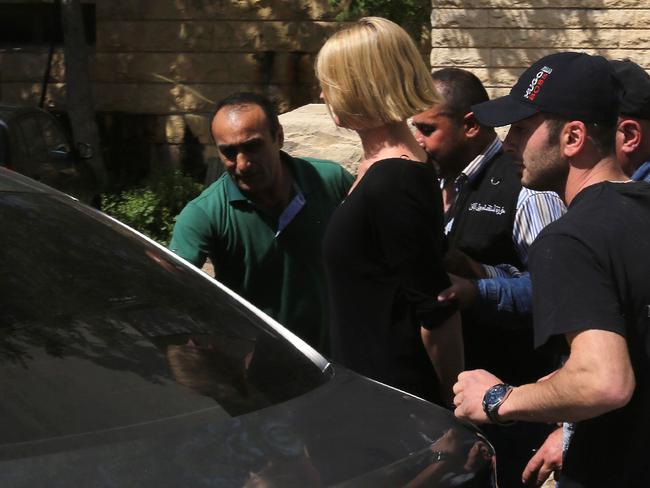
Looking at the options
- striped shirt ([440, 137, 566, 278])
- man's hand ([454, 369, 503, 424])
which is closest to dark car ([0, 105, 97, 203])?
striped shirt ([440, 137, 566, 278])

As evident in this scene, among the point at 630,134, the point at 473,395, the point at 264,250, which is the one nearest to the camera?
the point at 473,395

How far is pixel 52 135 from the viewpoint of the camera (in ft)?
33.2

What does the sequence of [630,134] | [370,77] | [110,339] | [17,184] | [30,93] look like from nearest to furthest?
[110,339] → [17,184] → [370,77] → [630,134] → [30,93]

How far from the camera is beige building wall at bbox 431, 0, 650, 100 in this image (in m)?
10.0

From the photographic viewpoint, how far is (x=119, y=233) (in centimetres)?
302

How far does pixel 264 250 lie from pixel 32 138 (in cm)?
601

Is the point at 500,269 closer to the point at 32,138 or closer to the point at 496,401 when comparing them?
the point at 496,401

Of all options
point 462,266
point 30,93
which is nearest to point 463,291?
point 462,266

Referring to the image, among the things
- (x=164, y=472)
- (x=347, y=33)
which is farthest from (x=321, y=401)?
(x=347, y=33)

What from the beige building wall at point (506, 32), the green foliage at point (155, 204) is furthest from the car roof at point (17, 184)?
the green foliage at point (155, 204)

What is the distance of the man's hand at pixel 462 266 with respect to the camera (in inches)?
133

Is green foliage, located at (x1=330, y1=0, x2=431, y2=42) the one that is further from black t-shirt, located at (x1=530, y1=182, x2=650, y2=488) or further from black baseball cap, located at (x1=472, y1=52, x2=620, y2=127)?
black t-shirt, located at (x1=530, y1=182, x2=650, y2=488)

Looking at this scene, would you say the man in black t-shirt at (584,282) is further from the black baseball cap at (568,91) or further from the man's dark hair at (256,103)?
the man's dark hair at (256,103)

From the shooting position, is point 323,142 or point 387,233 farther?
point 323,142
